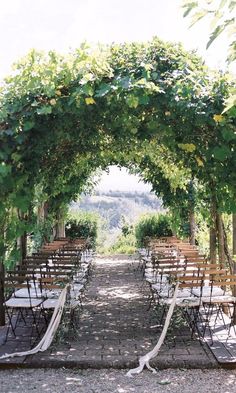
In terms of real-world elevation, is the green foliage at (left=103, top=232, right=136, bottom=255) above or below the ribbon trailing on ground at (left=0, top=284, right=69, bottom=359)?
above

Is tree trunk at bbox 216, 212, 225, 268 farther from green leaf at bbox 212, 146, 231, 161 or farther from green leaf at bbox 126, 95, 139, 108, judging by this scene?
green leaf at bbox 126, 95, 139, 108

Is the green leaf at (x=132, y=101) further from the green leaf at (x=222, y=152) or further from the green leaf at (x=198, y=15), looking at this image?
the green leaf at (x=198, y=15)

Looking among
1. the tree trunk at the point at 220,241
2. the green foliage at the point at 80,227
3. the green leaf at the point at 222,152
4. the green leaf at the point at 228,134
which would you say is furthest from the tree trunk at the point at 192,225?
the green leaf at the point at 228,134

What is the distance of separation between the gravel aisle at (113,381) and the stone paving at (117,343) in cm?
12

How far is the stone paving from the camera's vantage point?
5.30 meters

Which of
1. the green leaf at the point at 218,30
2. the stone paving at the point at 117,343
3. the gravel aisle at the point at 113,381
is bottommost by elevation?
the gravel aisle at the point at 113,381

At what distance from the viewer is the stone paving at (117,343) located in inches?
209

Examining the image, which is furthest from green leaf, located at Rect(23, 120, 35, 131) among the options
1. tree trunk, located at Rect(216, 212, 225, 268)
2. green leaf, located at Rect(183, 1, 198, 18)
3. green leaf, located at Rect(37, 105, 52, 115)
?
tree trunk, located at Rect(216, 212, 225, 268)

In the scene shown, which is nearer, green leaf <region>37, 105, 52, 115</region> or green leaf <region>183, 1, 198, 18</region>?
green leaf <region>183, 1, 198, 18</region>

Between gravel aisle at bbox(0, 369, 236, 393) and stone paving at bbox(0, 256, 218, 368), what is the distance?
120 millimetres

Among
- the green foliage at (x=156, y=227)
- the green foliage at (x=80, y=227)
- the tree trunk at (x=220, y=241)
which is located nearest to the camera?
the tree trunk at (x=220, y=241)

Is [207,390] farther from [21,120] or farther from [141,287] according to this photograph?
[141,287]

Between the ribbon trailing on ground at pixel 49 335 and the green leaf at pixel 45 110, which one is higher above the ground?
the green leaf at pixel 45 110

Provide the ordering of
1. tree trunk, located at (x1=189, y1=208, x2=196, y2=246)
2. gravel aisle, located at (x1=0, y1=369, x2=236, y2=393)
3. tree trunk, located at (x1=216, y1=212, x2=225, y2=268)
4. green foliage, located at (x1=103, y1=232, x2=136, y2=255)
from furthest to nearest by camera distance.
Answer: green foliage, located at (x1=103, y1=232, x2=136, y2=255)
tree trunk, located at (x1=189, y1=208, x2=196, y2=246)
tree trunk, located at (x1=216, y1=212, x2=225, y2=268)
gravel aisle, located at (x1=0, y1=369, x2=236, y2=393)
